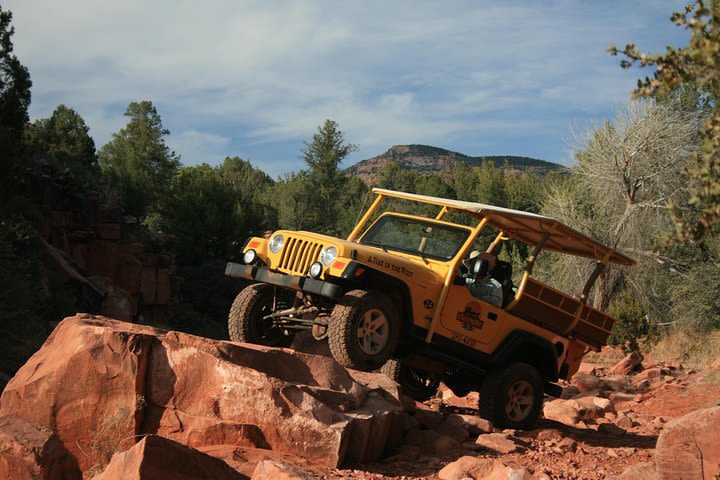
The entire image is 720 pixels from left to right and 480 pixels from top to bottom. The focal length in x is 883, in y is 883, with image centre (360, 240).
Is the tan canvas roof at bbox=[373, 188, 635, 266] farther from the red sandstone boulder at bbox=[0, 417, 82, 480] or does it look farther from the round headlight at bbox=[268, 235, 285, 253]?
the red sandstone boulder at bbox=[0, 417, 82, 480]

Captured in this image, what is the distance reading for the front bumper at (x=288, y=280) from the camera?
343 inches

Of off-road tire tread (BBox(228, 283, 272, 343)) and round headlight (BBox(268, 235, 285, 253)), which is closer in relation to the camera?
round headlight (BBox(268, 235, 285, 253))

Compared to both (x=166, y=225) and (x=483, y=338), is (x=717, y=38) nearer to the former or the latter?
(x=483, y=338)

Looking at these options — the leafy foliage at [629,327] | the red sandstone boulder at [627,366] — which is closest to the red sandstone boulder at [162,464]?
the red sandstone boulder at [627,366]

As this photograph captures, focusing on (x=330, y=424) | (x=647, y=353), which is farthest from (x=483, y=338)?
(x=647, y=353)

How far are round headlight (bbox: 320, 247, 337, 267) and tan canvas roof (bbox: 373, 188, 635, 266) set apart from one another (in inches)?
46.9

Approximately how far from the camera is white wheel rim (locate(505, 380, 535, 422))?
10430 mm

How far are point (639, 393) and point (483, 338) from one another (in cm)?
608

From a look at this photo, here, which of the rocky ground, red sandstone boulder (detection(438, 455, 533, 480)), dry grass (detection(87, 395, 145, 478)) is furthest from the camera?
dry grass (detection(87, 395, 145, 478))

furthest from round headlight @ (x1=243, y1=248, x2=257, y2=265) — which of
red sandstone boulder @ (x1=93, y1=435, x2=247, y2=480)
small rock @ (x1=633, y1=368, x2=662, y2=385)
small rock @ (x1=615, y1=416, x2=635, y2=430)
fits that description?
small rock @ (x1=633, y1=368, x2=662, y2=385)

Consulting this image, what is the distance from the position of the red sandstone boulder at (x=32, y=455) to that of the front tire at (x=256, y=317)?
9.38 feet

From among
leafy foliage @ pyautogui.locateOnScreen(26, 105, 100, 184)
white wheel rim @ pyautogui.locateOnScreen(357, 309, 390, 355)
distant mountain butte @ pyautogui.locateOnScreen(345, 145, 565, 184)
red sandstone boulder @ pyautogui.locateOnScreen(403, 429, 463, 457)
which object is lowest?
red sandstone boulder @ pyautogui.locateOnScreen(403, 429, 463, 457)

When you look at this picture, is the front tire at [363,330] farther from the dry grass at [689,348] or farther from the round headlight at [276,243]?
the dry grass at [689,348]

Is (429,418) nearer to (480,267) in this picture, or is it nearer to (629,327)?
(480,267)
